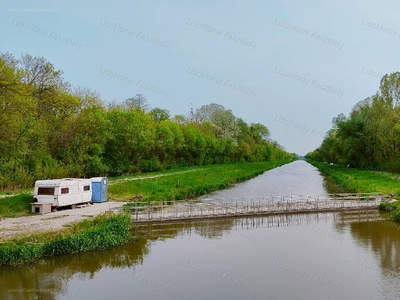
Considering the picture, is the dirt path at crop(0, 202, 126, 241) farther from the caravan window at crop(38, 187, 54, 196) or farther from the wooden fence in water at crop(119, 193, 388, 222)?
the wooden fence in water at crop(119, 193, 388, 222)

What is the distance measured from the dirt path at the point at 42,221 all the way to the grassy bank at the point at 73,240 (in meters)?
1.22

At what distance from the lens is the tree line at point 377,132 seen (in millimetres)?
62594

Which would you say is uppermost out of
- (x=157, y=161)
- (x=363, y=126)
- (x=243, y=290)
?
(x=363, y=126)

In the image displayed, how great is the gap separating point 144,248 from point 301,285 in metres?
9.18

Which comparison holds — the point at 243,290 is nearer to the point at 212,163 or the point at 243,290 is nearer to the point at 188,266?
the point at 188,266

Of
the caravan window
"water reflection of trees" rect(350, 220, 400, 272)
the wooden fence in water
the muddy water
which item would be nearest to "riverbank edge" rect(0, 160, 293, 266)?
the muddy water

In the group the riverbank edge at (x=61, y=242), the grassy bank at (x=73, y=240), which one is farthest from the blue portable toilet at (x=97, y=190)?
the riverbank edge at (x=61, y=242)

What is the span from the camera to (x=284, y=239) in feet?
79.7

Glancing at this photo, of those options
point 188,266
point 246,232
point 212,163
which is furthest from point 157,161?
point 188,266

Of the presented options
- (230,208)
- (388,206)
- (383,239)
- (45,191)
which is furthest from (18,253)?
(388,206)

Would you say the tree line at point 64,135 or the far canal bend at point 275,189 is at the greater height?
the tree line at point 64,135

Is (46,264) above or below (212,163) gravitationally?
→ below

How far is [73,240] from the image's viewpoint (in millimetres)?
19734

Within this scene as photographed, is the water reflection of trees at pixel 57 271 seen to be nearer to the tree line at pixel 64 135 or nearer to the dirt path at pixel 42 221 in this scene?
the dirt path at pixel 42 221
